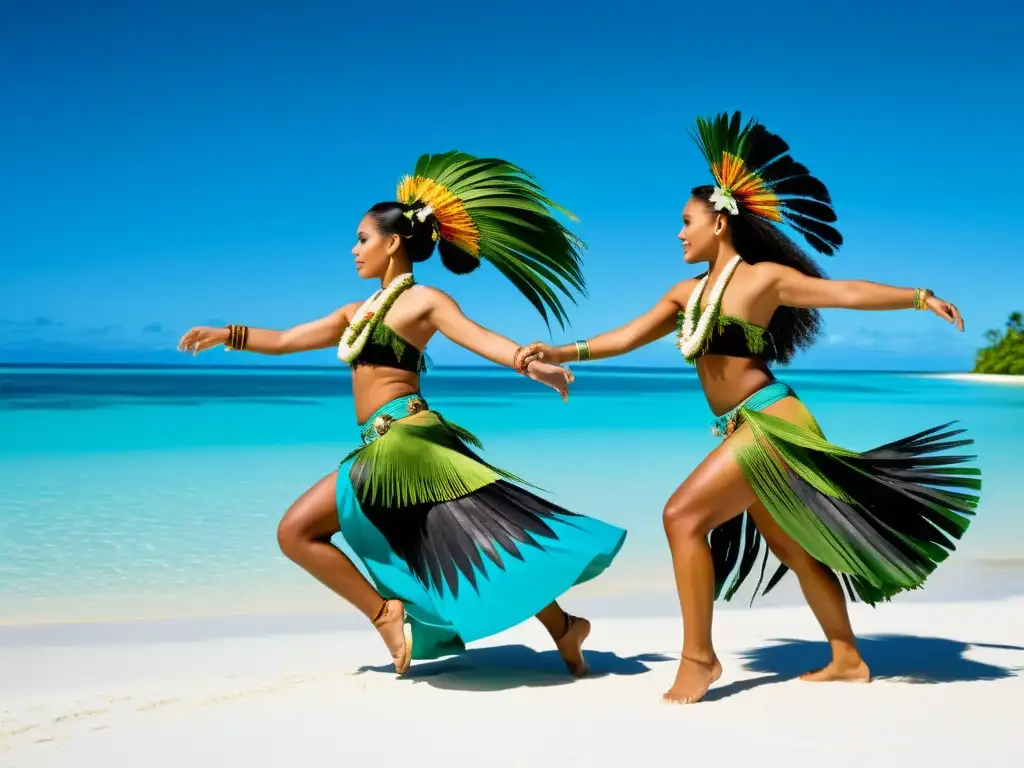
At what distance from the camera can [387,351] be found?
3.87 m

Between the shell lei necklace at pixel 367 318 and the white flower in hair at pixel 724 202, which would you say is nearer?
the white flower in hair at pixel 724 202

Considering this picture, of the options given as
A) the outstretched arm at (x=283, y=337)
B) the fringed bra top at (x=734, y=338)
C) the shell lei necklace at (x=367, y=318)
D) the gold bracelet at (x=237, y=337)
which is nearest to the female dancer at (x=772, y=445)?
the fringed bra top at (x=734, y=338)

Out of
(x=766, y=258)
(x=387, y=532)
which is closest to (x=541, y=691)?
(x=387, y=532)

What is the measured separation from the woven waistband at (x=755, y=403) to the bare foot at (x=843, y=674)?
35.2 inches

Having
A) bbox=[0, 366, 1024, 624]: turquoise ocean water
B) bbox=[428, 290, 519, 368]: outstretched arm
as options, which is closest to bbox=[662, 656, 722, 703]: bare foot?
bbox=[428, 290, 519, 368]: outstretched arm

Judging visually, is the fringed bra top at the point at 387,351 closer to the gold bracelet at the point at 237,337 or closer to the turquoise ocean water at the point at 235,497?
the gold bracelet at the point at 237,337

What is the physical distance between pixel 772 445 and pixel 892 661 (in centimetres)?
117

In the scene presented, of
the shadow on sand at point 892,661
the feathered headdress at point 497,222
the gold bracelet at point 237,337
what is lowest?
the shadow on sand at point 892,661

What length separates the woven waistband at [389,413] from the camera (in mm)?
3814

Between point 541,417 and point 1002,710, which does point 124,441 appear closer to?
point 541,417

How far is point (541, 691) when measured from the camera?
3641mm

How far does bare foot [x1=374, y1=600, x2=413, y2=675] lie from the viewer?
3.72 m

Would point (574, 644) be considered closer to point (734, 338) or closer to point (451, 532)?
point (451, 532)

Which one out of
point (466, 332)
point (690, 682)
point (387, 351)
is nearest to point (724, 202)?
point (466, 332)
